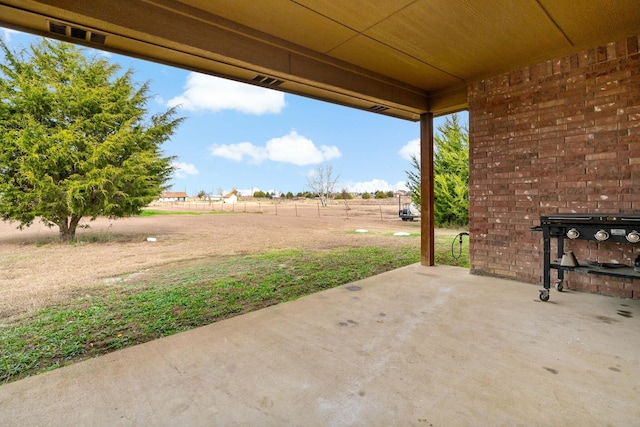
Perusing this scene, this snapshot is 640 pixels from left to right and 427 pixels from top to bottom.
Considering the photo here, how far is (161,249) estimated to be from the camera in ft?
21.6

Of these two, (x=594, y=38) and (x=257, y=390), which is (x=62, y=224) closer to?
(x=257, y=390)

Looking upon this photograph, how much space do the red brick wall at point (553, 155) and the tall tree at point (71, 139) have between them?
7.81 m

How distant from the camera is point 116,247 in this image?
655 centimetres

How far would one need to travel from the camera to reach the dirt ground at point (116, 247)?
3998mm

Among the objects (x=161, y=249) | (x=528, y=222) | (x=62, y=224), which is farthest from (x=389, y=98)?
(x=62, y=224)

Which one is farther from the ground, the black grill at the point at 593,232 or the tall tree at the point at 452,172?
the tall tree at the point at 452,172

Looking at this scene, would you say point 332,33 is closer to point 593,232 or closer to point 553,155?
point 553,155

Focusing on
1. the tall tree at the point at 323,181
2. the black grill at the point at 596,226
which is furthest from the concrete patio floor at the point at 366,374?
the tall tree at the point at 323,181

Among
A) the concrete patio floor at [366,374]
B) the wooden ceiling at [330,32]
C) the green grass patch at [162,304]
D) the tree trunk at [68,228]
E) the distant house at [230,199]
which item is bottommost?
the green grass patch at [162,304]

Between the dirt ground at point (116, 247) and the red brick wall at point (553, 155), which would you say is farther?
the dirt ground at point (116, 247)

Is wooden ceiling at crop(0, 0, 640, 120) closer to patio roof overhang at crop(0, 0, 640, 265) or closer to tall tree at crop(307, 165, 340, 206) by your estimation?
patio roof overhang at crop(0, 0, 640, 265)

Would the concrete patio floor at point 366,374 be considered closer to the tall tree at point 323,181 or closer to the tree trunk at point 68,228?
the tree trunk at point 68,228

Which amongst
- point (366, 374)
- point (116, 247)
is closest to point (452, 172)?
point (366, 374)

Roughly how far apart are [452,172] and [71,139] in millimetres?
11404
